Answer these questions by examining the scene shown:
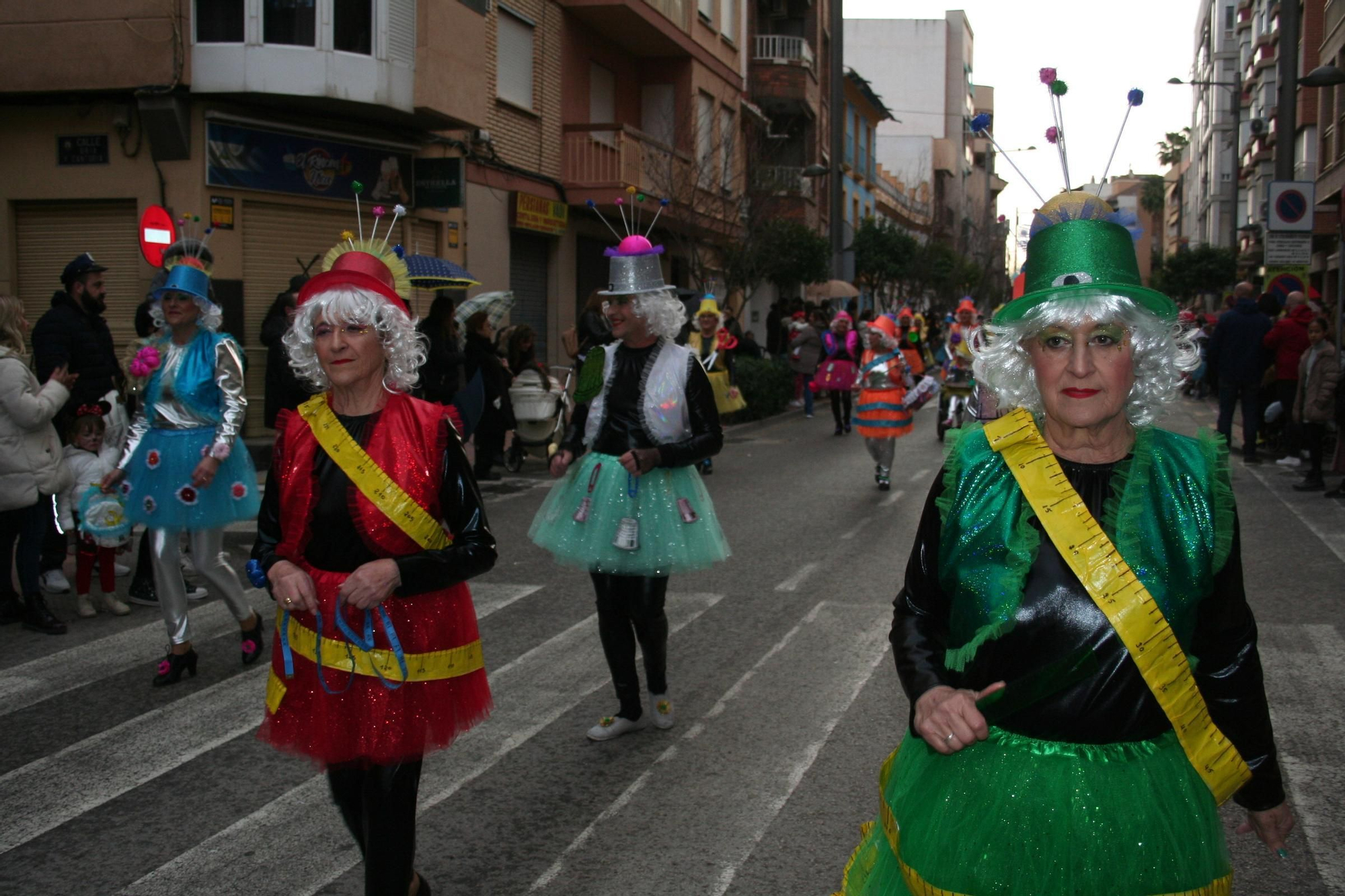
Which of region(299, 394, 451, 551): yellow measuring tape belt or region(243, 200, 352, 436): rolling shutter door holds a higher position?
region(243, 200, 352, 436): rolling shutter door

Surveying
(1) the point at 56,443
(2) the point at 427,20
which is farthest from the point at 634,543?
(2) the point at 427,20

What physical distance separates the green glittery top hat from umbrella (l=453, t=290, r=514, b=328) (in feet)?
37.2

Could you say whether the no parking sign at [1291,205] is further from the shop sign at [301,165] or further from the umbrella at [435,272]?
the shop sign at [301,165]

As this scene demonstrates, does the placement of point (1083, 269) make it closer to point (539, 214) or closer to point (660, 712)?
point (660, 712)

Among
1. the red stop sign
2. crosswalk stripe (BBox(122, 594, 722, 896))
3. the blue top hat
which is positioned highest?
the red stop sign

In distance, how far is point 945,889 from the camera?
7.11ft

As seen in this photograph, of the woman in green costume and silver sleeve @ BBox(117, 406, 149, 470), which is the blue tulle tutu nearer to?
silver sleeve @ BBox(117, 406, 149, 470)

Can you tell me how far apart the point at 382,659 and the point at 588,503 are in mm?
2184

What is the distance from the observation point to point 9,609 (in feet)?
24.3

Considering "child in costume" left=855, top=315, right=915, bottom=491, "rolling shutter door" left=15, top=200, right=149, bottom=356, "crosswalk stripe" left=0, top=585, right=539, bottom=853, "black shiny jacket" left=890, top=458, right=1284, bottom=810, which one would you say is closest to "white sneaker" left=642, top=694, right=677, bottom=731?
"crosswalk stripe" left=0, top=585, right=539, bottom=853

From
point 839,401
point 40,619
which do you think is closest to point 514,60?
point 839,401

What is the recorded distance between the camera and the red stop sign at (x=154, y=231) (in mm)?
11430

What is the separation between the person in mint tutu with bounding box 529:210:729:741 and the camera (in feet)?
17.1

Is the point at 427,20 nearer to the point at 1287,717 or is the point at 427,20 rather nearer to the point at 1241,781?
the point at 1287,717
